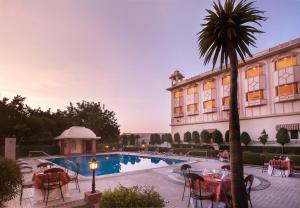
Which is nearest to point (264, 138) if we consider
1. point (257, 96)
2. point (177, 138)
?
point (257, 96)

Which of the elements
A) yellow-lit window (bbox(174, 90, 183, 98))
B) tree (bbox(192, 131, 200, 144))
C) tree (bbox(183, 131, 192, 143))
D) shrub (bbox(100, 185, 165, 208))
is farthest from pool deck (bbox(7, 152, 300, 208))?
yellow-lit window (bbox(174, 90, 183, 98))

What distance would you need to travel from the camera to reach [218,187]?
7406 millimetres

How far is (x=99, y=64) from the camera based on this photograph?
24.8m

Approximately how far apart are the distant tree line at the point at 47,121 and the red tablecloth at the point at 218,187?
28.0m

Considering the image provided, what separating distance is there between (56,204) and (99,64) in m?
18.5

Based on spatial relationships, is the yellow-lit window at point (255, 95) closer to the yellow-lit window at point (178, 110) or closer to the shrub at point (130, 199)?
the yellow-lit window at point (178, 110)

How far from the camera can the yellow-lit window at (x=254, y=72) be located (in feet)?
94.4

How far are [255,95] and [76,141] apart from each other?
25.9 meters

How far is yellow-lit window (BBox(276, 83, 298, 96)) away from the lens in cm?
2486

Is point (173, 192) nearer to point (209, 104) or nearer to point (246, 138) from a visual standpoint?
point (246, 138)

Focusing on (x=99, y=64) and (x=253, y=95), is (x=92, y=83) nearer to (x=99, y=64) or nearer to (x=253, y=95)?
(x=99, y=64)

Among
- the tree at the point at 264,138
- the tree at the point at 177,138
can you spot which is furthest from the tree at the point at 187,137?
the tree at the point at 264,138

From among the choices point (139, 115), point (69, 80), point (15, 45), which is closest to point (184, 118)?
point (139, 115)

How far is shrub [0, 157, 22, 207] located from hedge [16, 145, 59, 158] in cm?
2741
